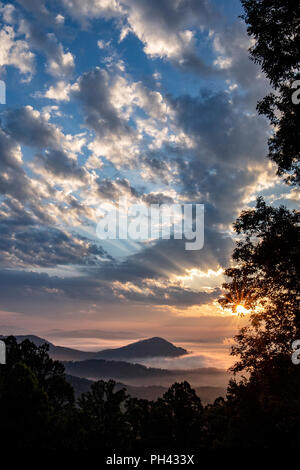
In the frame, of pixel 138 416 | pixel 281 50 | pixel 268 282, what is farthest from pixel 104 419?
pixel 281 50

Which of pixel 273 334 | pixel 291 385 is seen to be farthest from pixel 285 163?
pixel 291 385

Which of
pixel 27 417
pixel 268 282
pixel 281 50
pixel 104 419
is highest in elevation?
pixel 281 50

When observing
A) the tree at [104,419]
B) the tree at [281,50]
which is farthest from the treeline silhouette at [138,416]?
the tree at [281,50]

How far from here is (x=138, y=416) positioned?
48500mm

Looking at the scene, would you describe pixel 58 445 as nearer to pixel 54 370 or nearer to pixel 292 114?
pixel 54 370

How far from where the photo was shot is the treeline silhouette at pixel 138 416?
15.6m

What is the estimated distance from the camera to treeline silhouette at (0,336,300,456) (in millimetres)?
15648

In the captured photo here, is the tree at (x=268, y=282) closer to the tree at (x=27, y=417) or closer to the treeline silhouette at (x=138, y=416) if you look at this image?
the treeline silhouette at (x=138, y=416)

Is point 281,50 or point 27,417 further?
point 27,417

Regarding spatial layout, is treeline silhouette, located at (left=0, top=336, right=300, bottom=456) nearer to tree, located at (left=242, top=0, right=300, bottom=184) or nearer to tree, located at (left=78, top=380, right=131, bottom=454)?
tree, located at (left=78, top=380, right=131, bottom=454)

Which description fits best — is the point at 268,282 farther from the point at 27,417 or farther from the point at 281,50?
the point at 27,417
